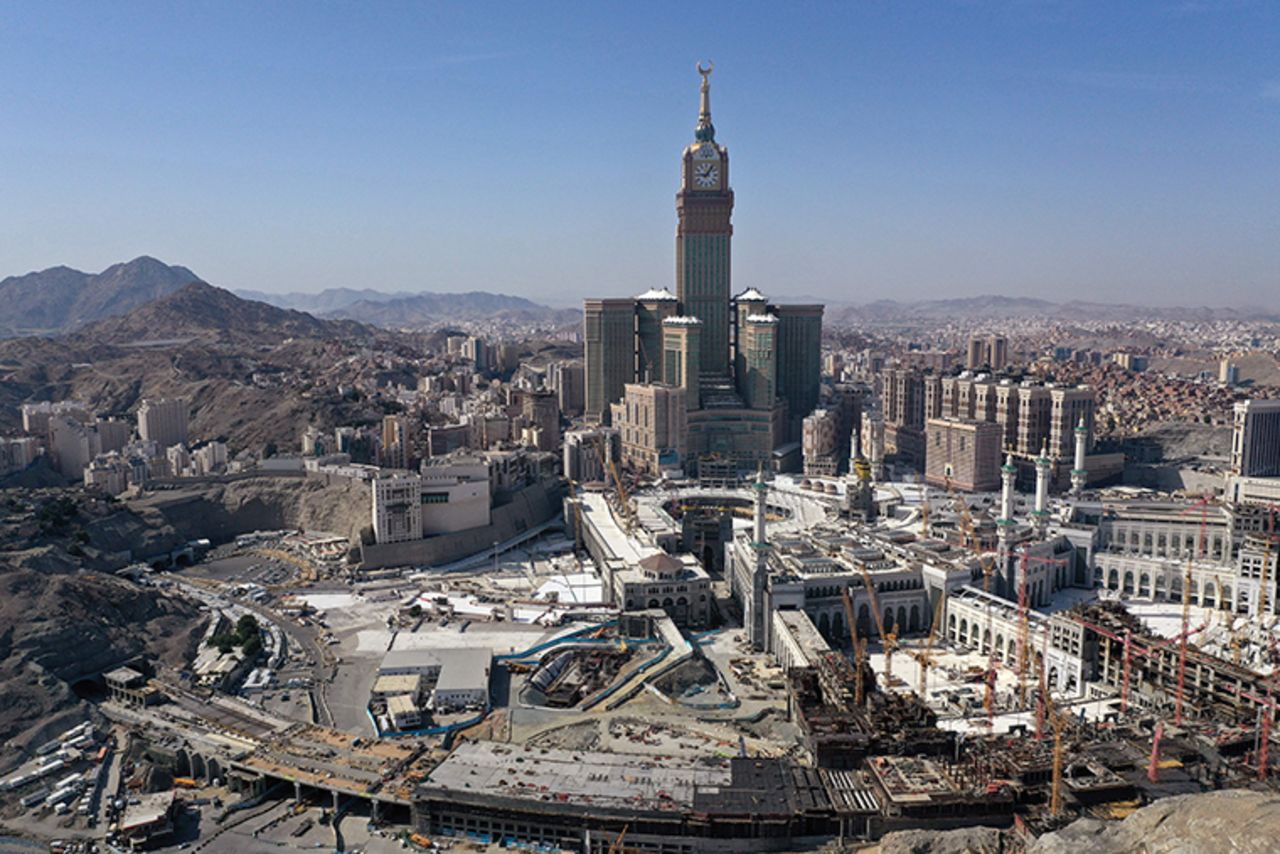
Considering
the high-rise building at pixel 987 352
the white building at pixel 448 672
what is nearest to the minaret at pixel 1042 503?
the white building at pixel 448 672

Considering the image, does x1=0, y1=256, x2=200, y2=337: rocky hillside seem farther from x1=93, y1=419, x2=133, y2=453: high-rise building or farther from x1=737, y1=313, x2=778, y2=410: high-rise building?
x1=737, y1=313, x2=778, y2=410: high-rise building

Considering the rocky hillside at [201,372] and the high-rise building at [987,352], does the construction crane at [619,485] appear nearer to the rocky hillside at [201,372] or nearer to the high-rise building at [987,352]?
the rocky hillside at [201,372]

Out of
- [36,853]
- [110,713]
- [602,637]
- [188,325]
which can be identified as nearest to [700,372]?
[602,637]

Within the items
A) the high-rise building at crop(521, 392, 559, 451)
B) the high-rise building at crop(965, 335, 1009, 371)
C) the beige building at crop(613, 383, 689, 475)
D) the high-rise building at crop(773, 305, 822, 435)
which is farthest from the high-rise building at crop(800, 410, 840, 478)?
the high-rise building at crop(965, 335, 1009, 371)

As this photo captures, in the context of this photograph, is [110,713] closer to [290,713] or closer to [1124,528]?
[290,713]

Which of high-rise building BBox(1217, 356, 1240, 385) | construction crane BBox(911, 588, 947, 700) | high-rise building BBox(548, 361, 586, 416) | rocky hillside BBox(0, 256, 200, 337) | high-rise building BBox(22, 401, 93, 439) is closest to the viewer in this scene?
construction crane BBox(911, 588, 947, 700)
